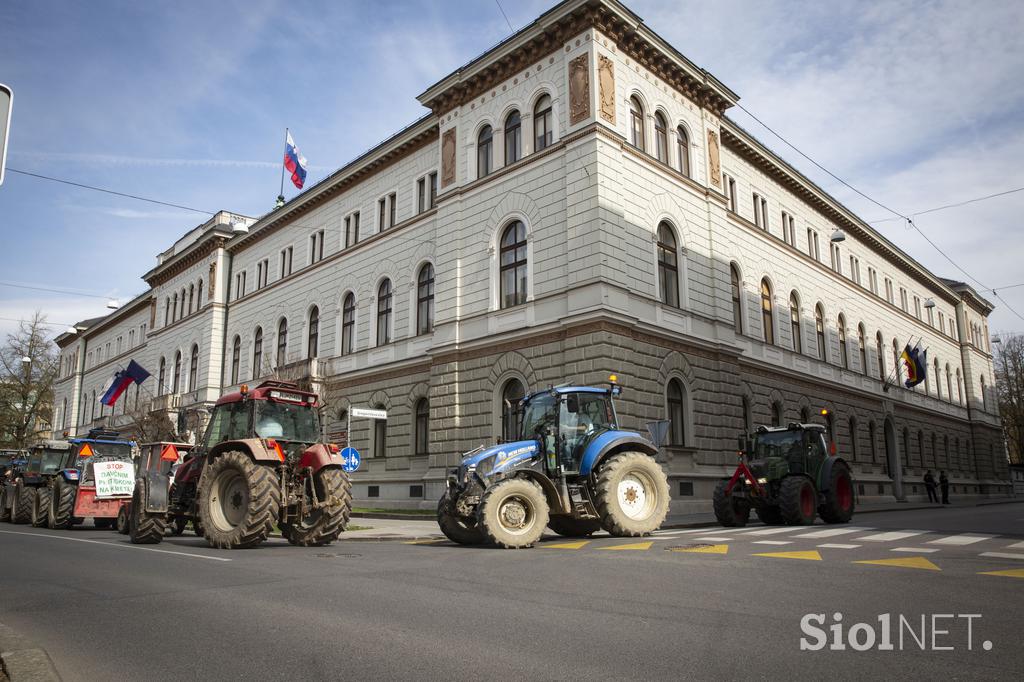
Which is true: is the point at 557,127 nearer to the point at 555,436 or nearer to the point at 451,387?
the point at 451,387

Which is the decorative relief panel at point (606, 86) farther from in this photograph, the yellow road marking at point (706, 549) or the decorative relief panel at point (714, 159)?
the yellow road marking at point (706, 549)

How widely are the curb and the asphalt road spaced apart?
0.16 metres

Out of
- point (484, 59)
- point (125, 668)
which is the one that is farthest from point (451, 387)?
point (125, 668)

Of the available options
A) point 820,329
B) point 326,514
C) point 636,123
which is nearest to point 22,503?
point 326,514

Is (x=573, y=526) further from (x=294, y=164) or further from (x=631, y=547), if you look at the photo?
(x=294, y=164)

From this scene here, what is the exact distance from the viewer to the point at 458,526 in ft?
41.1

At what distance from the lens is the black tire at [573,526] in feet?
44.5

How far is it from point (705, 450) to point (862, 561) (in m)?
16.3

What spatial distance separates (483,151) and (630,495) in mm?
18206

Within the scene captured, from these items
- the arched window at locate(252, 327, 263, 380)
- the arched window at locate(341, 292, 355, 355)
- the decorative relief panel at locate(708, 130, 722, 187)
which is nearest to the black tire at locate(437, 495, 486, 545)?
the decorative relief panel at locate(708, 130, 722, 187)

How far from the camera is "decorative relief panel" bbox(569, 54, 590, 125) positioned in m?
23.5

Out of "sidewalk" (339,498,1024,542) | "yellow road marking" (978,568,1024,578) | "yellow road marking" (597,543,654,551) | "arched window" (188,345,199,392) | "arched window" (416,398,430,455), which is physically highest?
"arched window" (188,345,199,392)

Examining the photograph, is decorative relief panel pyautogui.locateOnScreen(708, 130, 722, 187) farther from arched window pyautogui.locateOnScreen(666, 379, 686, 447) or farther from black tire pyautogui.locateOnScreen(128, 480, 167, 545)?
black tire pyautogui.locateOnScreen(128, 480, 167, 545)

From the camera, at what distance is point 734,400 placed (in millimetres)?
27109
